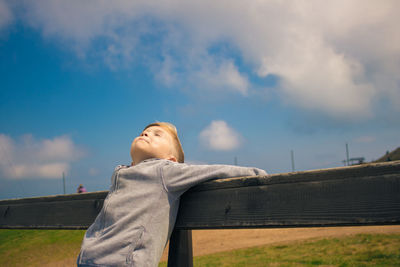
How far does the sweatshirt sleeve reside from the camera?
1.57m

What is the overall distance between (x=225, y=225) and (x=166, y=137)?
0.71 meters

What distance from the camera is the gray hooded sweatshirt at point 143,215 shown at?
1.52 meters

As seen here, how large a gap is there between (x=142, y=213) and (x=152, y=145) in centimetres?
46

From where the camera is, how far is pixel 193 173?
1586 mm

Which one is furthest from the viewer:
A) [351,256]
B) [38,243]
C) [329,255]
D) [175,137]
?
[38,243]

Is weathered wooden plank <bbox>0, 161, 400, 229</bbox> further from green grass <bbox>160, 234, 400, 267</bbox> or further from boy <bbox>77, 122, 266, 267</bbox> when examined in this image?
green grass <bbox>160, 234, 400, 267</bbox>

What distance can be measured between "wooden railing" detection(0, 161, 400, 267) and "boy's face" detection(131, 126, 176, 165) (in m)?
0.36

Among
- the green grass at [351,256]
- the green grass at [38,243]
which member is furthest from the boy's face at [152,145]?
the green grass at [38,243]

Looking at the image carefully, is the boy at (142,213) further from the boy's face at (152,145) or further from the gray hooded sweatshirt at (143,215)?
the boy's face at (152,145)

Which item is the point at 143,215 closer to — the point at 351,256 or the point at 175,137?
the point at 175,137

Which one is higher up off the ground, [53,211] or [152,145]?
[152,145]

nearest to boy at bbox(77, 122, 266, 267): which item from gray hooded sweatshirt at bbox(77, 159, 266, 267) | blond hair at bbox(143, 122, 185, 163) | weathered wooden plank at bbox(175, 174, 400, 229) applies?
gray hooded sweatshirt at bbox(77, 159, 266, 267)

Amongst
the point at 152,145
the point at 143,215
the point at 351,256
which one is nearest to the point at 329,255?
the point at 351,256

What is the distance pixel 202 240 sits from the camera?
12078mm
